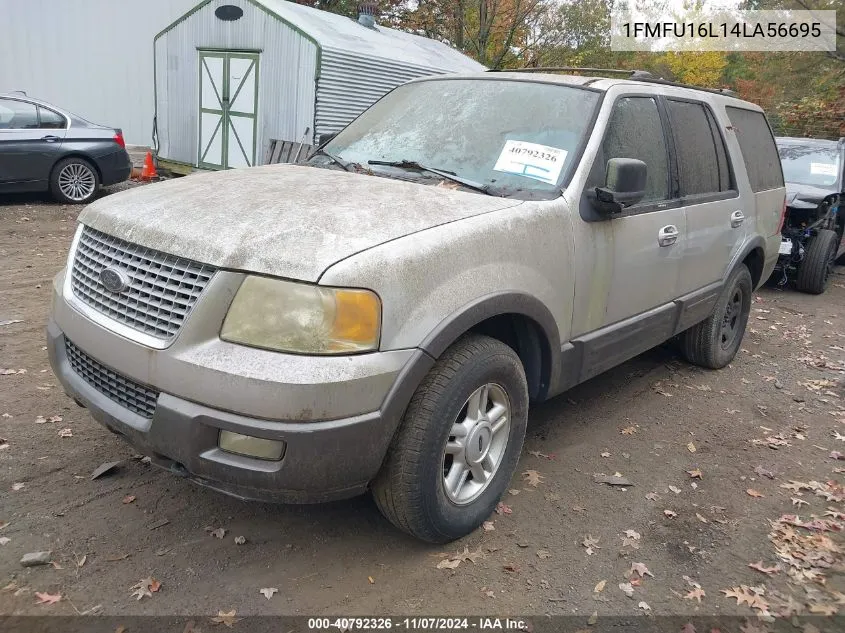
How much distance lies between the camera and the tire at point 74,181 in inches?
398

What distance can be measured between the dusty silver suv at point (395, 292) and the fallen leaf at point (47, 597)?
0.61m

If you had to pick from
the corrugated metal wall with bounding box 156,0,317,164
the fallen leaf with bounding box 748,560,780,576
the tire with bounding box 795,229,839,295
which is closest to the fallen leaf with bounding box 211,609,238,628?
the fallen leaf with bounding box 748,560,780,576

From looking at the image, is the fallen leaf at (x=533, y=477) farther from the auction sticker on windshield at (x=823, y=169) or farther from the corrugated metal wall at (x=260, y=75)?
the corrugated metal wall at (x=260, y=75)

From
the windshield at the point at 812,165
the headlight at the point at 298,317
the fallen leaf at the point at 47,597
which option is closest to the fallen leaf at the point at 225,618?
the fallen leaf at the point at 47,597

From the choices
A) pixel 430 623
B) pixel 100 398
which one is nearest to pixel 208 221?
pixel 100 398

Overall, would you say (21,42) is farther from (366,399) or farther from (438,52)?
(366,399)

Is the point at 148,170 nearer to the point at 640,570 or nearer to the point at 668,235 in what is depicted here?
the point at 668,235

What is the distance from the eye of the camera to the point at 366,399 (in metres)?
2.42

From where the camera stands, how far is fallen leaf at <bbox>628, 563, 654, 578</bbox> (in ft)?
9.71

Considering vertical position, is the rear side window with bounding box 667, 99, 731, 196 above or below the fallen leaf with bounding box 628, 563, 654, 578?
above

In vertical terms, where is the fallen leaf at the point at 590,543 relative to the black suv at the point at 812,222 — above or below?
below

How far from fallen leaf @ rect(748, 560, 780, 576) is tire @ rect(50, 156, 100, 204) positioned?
10.2 metres

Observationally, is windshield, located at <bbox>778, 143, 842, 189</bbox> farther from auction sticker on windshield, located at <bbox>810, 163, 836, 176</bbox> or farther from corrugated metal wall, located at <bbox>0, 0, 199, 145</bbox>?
corrugated metal wall, located at <bbox>0, 0, 199, 145</bbox>

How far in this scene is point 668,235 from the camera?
401cm
